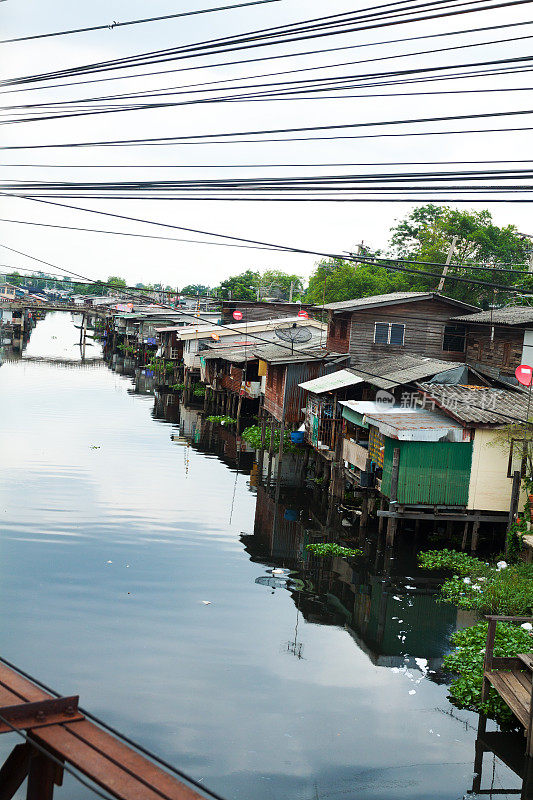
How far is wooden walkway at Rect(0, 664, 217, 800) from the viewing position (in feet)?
13.1

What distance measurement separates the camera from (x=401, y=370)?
28328 millimetres

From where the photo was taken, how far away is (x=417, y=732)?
465 inches

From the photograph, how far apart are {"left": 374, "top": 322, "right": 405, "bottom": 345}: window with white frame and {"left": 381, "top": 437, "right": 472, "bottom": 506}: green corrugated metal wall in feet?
45.3

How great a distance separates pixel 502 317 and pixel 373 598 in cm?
1670

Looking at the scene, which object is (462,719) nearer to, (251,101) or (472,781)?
(472,781)

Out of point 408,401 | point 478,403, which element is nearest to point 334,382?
point 408,401

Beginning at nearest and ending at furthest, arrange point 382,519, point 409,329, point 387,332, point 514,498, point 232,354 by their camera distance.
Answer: point 514,498 → point 382,519 → point 387,332 → point 409,329 → point 232,354

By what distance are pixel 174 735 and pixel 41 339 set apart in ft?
355

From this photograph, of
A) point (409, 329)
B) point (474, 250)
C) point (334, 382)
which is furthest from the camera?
point (474, 250)

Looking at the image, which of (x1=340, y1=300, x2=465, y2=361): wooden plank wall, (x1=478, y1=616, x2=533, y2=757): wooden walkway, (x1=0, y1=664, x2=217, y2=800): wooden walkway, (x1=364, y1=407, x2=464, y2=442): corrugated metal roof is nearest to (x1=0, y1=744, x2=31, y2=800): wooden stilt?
(x1=0, y1=664, x2=217, y2=800): wooden walkway

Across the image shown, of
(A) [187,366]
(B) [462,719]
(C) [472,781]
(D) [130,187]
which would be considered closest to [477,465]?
(B) [462,719]

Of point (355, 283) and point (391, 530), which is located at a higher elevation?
point (355, 283)

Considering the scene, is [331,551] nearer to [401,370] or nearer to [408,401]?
[408,401]

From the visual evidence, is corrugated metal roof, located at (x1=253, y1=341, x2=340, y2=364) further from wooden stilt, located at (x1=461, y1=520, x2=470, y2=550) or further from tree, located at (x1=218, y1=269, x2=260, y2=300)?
tree, located at (x1=218, y1=269, x2=260, y2=300)
